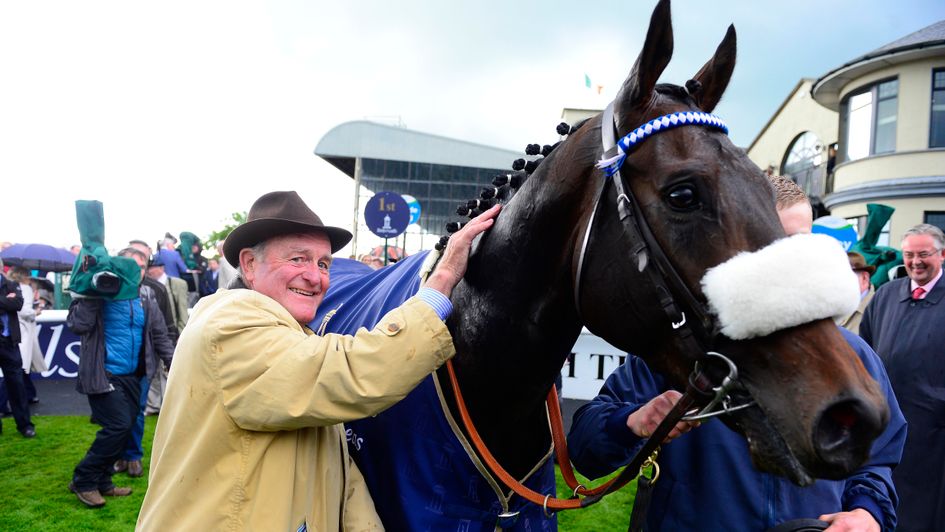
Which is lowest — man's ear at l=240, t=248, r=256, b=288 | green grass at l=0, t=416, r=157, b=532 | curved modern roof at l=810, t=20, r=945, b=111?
green grass at l=0, t=416, r=157, b=532

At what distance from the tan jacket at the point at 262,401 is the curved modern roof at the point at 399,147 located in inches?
894

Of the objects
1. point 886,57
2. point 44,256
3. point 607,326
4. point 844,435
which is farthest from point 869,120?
point 44,256

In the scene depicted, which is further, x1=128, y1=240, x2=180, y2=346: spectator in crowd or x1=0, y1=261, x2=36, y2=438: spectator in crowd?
x1=0, y1=261, x2=36, y2=438: spectator in crowd

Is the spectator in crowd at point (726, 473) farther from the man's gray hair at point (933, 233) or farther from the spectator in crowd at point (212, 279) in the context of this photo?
the spectator in crowd at point (212, 279)

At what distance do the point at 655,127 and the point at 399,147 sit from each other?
2367 centimetres

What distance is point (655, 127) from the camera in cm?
142

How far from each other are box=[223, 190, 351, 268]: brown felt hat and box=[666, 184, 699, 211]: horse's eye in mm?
1159

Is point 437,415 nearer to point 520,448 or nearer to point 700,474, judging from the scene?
A: point 520,448

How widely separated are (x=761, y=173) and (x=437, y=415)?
1.18 metres

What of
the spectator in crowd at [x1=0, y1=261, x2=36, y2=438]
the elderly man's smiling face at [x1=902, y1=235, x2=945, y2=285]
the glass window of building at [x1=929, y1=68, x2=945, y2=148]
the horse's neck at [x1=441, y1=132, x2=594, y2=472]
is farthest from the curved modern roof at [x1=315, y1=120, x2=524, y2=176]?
the horse's neck at [x1=441, y1=132, x2=594, y2=472]

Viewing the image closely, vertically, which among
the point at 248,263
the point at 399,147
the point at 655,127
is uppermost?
the point at 399,147

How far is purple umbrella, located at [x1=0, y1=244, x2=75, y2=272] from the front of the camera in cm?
1487

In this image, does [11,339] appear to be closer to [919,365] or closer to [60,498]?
[60,498]

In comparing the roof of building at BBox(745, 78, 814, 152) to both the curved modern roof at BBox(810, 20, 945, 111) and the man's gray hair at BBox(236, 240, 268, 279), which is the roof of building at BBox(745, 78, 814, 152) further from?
the man's gray hair at BBox(236, 240, 268, 279)
